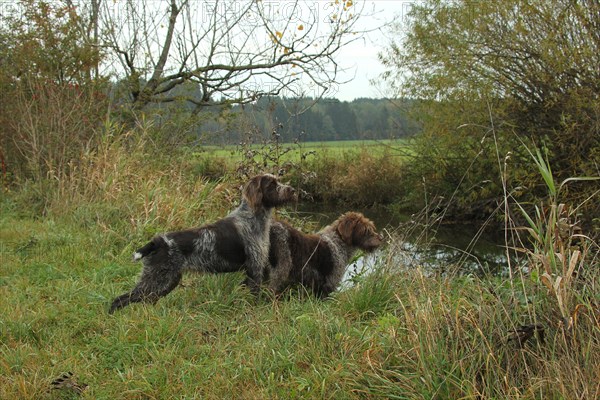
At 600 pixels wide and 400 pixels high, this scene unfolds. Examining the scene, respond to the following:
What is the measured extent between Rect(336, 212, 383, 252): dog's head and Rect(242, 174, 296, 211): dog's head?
2.56ft

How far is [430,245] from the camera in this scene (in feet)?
28.3

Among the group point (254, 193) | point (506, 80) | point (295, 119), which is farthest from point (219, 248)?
point (506, 80)

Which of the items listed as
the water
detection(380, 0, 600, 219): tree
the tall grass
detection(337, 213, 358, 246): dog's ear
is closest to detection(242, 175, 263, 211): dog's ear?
the tall grass

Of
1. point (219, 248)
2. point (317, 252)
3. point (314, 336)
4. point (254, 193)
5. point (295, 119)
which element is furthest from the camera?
point (295, 119)

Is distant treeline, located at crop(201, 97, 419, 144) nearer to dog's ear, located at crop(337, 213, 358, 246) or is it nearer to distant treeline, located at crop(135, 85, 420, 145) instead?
distant treeline, located at crop(135, 85, 420, 145)

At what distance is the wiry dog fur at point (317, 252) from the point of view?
6.42 m

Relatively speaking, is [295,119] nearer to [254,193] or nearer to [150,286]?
[254,193]

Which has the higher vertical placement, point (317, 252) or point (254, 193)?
point (254, 193)

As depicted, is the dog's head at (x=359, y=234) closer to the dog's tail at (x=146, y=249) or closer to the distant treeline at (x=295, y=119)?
the dog's tail at (x=146, y=249)

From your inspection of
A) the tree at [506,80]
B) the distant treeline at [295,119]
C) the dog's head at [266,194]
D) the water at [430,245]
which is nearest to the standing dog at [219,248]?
the dog's head at [266,194]

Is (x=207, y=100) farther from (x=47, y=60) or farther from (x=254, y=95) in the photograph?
(x=47, y=60)

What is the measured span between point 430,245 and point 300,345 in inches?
190

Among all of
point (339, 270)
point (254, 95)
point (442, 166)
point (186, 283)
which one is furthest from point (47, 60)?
point (442, 166)

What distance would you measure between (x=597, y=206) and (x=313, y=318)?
28.9 feet
